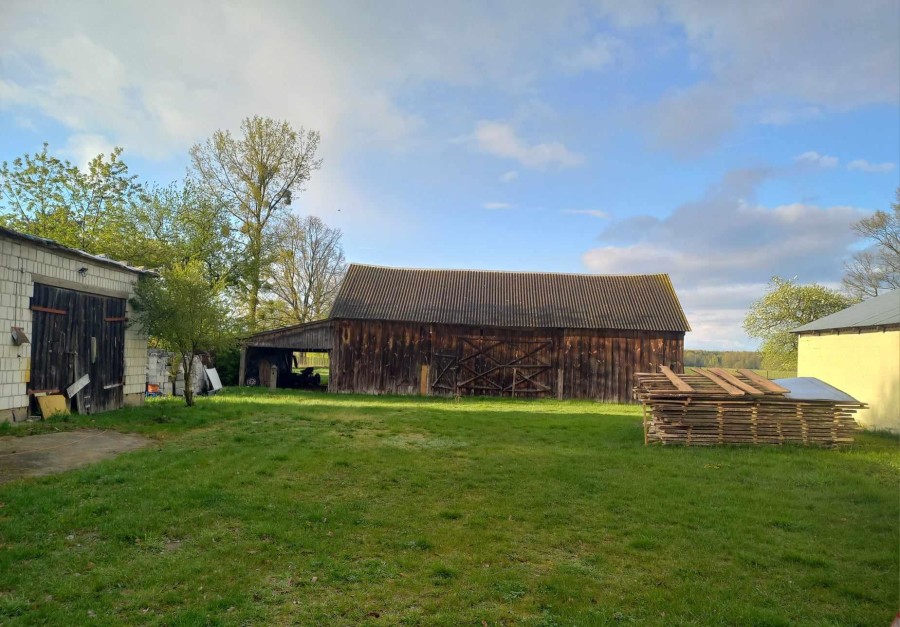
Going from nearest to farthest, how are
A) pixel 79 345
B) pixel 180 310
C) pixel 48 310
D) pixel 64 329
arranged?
pixel 48 310
pixel 64 329
pixel 79 345
pixel 180 310

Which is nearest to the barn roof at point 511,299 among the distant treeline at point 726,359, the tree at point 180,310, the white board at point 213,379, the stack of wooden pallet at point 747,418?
the white board at point 213,379

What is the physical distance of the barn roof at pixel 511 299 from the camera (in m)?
25.9

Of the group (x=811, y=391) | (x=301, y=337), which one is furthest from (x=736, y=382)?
(x=301, y=337)

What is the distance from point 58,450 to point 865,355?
747 inches

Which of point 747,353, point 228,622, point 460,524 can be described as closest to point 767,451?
point 460,524

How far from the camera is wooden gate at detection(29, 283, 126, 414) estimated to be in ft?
40.7

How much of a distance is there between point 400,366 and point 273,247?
12268 millimetres

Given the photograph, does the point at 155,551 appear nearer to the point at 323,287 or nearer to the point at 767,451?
the point at 767,451

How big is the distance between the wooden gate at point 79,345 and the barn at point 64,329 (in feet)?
0.07

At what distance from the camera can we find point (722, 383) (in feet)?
42.3

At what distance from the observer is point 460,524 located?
21.6 ft

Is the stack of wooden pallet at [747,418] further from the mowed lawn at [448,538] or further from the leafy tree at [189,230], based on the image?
the leafy tree at [189,230]

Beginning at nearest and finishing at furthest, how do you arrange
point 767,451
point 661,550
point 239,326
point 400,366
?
1. point 661,550
2. point 767,451
3. point 239,326
4. point 400,366

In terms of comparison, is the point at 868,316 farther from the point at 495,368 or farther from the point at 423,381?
the point at 423,381
